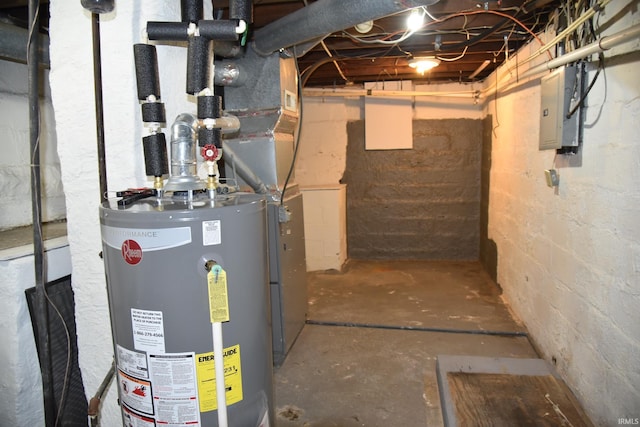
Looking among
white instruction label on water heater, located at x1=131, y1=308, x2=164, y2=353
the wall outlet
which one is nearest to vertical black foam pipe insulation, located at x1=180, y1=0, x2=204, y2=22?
white instruction label on water heater, located at x1=131, y1=308, x2=164, y2=353

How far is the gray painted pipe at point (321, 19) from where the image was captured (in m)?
1.53

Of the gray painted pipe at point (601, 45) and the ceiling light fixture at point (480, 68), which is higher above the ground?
the ceiling light fixture at point (480, 68)

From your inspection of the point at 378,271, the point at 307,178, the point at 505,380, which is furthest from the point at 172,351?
the point at 307,178

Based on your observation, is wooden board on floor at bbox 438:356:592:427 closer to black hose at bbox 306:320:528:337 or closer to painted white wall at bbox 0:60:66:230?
black hose at bbox 306:320:528:337

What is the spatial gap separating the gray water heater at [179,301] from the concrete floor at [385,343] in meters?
1.07

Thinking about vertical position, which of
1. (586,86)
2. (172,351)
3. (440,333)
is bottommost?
(440,333)

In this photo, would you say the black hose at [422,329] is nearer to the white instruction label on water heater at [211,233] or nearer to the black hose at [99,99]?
the black hose at [99,99]

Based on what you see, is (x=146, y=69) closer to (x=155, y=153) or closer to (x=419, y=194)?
(x=155, y=153)

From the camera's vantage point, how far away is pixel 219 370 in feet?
3.01

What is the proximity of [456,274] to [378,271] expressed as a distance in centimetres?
81

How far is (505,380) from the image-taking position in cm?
190

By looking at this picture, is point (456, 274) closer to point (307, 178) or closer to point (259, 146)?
point (307, 178)

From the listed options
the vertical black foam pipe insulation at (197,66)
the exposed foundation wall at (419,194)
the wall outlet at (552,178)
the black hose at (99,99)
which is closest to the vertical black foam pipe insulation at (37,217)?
the black hose at (99,99)

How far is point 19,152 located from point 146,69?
4.74ft
